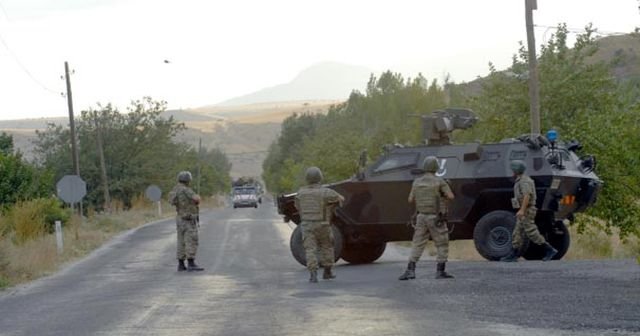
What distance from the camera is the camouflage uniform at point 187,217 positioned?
2052 cm

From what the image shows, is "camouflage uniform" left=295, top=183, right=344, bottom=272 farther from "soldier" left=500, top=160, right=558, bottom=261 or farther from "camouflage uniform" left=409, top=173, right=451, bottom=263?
"soldier" left=500, top=160, right=558, bottom=261

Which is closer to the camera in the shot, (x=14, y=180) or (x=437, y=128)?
(x=437, y=128)

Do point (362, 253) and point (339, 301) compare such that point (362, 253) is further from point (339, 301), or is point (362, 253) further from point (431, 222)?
point (339, 301)

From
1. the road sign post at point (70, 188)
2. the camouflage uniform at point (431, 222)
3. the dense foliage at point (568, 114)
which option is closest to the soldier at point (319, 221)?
the camouflage uniform at point (431, 222)

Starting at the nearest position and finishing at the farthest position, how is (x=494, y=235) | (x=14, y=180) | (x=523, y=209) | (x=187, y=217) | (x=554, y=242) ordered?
(x=523, y=209) < (x=494, y=235) < (x=554, y=242) < (x=187, y=217) < (x=14, y=180)

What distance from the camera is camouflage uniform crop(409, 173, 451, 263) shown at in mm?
16516

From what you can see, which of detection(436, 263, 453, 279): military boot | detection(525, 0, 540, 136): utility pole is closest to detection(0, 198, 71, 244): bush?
detection(525, 0, 540, 136): utility pole

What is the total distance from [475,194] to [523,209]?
160 centimetres

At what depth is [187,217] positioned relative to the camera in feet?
67.5

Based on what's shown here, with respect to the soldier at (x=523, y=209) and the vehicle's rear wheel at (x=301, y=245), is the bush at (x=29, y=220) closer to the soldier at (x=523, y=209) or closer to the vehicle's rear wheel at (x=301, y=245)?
the vehicle's rear wheel at (x=301, y=245)

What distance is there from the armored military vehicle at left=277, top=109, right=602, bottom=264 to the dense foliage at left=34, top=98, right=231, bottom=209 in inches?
1928

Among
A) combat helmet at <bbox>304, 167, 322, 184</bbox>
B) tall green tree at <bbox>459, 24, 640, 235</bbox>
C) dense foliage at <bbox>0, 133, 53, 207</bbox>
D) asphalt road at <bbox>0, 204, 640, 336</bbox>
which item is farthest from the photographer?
dense foliage at <bbox>0, 133, 53, 207</bbox>

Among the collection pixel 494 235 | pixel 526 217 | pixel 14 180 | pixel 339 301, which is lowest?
pixel 339 301

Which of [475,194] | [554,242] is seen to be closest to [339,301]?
[475,194]
